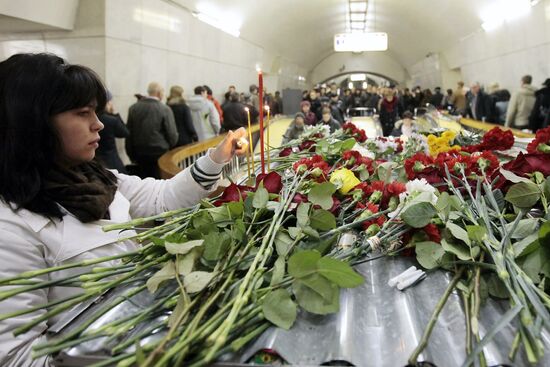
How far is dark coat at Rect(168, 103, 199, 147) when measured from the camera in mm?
7328

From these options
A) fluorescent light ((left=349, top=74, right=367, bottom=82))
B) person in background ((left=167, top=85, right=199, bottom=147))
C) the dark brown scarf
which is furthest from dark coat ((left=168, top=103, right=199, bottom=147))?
fluorescent light ((left=349, top=74, right=367, bottom=82))

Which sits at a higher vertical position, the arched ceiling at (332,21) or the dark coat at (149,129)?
the arched ceiling at (332,21)

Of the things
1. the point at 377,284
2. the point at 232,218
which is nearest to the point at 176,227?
the point at 232,218

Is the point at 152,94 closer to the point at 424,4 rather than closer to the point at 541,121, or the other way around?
the point at 541,121

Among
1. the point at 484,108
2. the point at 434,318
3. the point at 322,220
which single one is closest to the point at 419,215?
the point at 322,220

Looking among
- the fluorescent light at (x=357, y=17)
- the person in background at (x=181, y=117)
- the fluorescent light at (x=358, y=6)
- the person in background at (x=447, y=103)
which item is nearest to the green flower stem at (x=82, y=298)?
the person in background at (x=181, y=117)

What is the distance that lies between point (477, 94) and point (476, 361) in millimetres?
12448

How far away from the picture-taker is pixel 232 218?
1194 millimetres

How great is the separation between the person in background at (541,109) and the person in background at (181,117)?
5.98 m

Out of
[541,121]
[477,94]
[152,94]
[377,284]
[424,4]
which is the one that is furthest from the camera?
[424,4]

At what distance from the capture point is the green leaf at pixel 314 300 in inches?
34.5

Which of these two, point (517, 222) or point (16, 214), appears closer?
point (517, 222)

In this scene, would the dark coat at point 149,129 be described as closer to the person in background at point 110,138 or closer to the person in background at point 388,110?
the person in background at point 110,138

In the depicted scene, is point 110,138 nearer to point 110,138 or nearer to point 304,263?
point 110,138
